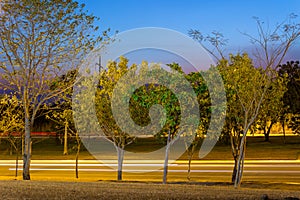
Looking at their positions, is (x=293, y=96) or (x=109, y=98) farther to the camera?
(x=293, y=96)

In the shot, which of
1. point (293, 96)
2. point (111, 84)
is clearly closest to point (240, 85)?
point (111, 84)

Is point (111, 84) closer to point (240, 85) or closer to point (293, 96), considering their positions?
point (240, 85)

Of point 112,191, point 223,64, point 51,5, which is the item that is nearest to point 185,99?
point 223,64

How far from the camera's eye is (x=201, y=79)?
23.1 m

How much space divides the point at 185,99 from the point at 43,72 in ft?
19.6

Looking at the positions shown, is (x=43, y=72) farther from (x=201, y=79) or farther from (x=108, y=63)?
(x=201, y=79)

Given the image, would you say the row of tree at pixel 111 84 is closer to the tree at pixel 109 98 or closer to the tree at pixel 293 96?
the tree at pixel 109 98

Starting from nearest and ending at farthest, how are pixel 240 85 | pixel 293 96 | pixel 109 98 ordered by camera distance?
pixel 240 85 < pixel 109 98 < pixel 293 96

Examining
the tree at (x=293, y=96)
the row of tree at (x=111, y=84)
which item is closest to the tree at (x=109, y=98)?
the row of tree at (x=111, y=84)

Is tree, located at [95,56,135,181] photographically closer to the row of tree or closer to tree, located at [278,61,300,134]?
the row of tree

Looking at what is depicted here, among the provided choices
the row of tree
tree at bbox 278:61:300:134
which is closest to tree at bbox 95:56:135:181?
the row of tree

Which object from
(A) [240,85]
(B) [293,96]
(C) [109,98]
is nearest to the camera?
(A) [240,85]

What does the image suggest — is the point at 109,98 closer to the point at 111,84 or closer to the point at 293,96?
the point at 111,84

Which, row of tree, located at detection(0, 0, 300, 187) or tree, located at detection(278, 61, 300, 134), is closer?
row of tree, located at detection(0, 0, 300, 187)
